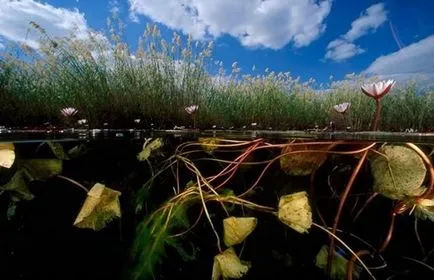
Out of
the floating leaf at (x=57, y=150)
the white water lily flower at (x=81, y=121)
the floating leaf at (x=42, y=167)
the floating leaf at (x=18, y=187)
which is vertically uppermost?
the floating leaf at (x=57, y=150)

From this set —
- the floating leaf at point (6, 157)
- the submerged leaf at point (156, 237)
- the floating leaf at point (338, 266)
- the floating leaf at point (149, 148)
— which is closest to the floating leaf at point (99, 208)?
the submerged leaf at point (156, 237)

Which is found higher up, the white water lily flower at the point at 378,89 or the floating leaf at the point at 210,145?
the white water lily flower at the point at 378,89

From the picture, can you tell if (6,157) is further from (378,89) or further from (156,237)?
(378,89)

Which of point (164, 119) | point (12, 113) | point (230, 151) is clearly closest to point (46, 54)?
point (12, 113)

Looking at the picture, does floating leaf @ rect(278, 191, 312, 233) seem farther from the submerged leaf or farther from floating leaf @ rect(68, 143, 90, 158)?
floating leaf @ rect(68, 143, 90, 158)

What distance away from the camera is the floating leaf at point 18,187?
1312mm

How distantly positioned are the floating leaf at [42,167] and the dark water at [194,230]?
0.07 m

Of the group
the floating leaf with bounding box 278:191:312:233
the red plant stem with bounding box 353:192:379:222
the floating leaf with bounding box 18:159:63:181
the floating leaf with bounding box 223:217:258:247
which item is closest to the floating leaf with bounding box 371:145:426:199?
the red plant stem with bounding box 353:192:379:222

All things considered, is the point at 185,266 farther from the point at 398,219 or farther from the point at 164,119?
the point at 164,119

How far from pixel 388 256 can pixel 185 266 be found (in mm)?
646

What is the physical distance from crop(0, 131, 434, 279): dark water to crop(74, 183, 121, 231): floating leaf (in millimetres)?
202

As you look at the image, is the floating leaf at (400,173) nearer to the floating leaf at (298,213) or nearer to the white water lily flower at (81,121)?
the floating leaf at (298,213)

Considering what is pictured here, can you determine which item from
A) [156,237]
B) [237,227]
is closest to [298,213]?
[237,227]

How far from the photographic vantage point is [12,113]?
6.64 meters
